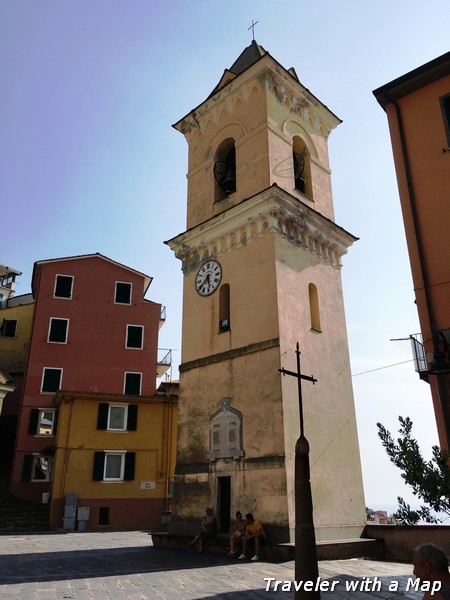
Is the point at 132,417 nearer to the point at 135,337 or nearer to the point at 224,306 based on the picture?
the point at 135,337

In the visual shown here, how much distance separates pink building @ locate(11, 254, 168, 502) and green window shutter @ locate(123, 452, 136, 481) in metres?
4.31

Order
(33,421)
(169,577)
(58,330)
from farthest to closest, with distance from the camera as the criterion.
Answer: (58,330) → (33,421) → (169,577)

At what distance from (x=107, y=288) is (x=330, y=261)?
680 inches

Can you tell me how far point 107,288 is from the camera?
30.2 m

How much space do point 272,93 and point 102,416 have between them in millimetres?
15963

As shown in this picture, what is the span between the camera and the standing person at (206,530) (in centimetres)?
1277

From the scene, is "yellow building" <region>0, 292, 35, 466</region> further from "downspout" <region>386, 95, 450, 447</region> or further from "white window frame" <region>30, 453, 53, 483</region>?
"downspout" <region>386, 95, 450, 447</region>

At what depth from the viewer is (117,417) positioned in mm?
23594

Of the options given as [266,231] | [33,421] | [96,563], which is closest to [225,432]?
[96,563]

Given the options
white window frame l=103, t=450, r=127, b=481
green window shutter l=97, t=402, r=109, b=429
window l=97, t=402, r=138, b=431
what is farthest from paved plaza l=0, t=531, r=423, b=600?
window l=97, t=402, r=138, b=431

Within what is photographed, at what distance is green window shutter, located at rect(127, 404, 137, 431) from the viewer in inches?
926

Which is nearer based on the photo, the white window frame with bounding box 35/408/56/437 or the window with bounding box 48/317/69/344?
the white window frame with bounding box 35/408/56/437

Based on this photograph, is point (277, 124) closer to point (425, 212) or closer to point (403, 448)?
point (425, 212)

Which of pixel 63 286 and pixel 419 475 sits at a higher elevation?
pixel 63 286
